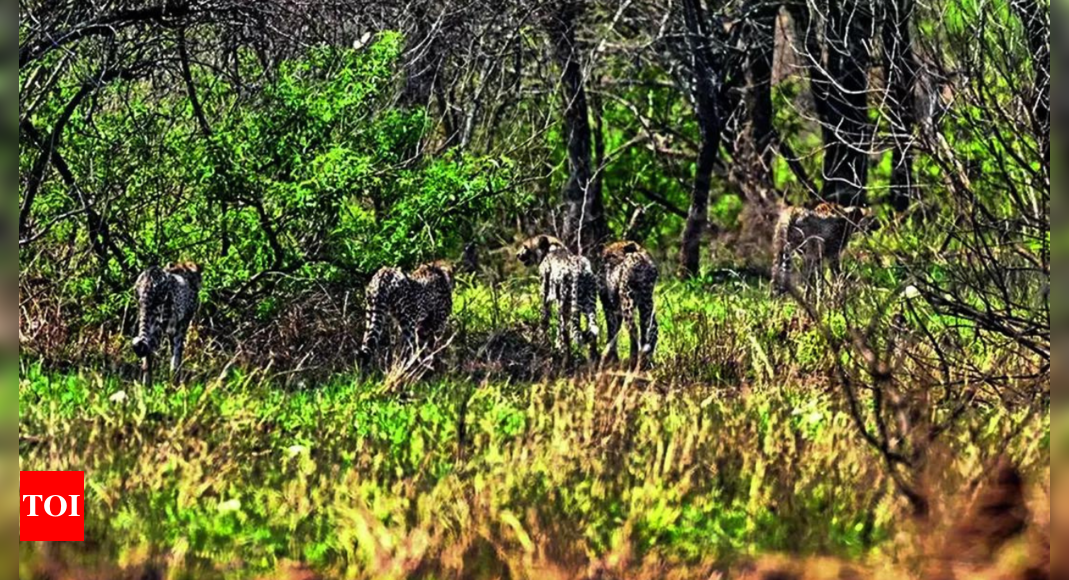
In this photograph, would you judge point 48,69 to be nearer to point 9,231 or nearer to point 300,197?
point 300,197

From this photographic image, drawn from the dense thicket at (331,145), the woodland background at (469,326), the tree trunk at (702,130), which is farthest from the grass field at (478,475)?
the tree trunk at (702,130)

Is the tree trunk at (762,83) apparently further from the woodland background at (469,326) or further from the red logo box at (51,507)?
the red logo box at (51,507)

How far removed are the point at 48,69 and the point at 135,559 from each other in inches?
314

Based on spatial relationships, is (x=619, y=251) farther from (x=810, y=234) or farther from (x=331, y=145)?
(x=810, y=234)

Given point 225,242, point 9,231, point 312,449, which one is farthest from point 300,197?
point 9,231

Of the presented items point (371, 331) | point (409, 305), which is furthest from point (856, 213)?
point (371, 331)

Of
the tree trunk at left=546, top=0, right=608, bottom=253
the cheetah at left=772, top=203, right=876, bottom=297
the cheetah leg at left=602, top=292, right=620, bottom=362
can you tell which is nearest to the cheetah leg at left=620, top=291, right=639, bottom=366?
the cheetah leg at left=602, top=292, right=620, bottom=362

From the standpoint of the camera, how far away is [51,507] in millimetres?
7332

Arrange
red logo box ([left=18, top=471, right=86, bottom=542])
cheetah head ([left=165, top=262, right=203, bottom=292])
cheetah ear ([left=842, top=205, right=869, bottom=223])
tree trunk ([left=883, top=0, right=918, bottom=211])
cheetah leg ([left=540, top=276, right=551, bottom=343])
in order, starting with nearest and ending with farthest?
red logo box ([left=18, top=471, right=86, bottom=542]), tree trunk ([left=883, top=0, right=918, bottom=211]), cheetah head ([left=165, top=262, right=203, bottom=292]), cheetah leg ([left=540, top=276, right=551, bottom=343]), cheetah ear ([left=842, top=205, right=869, bottom=223])

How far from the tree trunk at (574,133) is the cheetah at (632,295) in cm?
510

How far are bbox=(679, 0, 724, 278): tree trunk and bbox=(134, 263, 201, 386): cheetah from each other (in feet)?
33.1

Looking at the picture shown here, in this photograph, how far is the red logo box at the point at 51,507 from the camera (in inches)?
275

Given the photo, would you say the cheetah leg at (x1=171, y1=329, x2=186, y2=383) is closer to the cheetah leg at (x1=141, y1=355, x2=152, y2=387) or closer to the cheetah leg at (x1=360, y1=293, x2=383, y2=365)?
the cheetah leg at (x1=141, y1=355, x2=152, y2=387)

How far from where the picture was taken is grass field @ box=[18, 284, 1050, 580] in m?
7.08
